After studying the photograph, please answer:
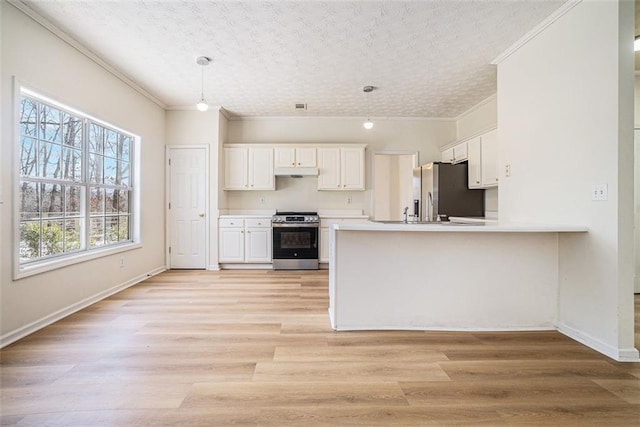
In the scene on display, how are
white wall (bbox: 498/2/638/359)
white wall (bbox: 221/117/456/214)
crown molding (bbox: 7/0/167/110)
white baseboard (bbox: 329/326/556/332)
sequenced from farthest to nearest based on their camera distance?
white wall (bbox: 221/117/456/214) → white baseboard (bbox: 329/326/556/332) → crown molding (bbox: 7/0/167/110) → white wall (bbox: 498/2/638/359)

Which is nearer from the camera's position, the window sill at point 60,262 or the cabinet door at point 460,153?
the window sill at point 60,262

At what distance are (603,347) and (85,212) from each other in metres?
4.71

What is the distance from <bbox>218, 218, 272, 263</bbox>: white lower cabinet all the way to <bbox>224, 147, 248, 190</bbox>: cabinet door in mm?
709

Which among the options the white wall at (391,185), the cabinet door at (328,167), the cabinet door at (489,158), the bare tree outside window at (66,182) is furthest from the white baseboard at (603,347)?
the white wall at (391,185)

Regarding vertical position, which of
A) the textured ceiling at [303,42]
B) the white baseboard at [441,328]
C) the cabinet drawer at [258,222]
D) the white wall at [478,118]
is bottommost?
the white baseboard at [441,328]

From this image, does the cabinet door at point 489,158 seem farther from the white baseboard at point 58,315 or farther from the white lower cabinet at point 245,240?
the white baseboard at point 58,315

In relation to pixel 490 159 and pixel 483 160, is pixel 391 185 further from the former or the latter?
pixel 490 159

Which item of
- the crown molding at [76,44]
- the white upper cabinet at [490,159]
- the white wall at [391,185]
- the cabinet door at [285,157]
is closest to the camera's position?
the crown molding at [76,44]

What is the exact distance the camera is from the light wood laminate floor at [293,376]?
1434 mm

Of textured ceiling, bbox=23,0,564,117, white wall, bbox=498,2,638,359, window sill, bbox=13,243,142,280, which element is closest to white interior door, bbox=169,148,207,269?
textured ceiling, bbox=23,0,564,117

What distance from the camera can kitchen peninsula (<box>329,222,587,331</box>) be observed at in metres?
2.42

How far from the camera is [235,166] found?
5.01 m

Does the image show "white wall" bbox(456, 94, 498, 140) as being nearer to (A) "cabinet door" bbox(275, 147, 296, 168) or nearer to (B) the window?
(A) "cabinet door" bbox(275, 147, 296, 168)

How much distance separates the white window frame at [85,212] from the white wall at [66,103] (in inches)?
1.3
